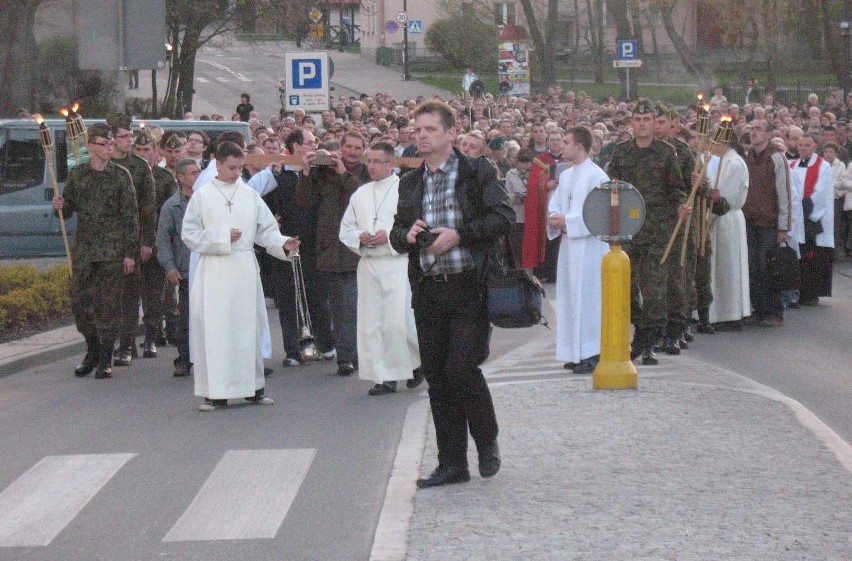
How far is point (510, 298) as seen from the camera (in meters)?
7.75

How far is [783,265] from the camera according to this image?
52.4 ft

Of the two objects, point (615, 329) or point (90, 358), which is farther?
point (90, 358)

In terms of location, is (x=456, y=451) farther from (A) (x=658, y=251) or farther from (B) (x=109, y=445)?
(A) (x=658, y=251)

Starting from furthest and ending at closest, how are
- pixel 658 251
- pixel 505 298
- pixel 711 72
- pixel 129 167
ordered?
pixel 711 72, pixel 129 167, pixel 658 251, pixel 505 298

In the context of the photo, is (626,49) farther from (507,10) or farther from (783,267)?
(507,10)

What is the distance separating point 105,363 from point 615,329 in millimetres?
4356

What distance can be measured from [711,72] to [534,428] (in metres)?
67.0

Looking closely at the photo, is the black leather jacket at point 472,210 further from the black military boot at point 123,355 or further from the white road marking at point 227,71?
the white road marking at point 227,71

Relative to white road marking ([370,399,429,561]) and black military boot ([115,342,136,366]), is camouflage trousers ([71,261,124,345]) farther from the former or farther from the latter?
white road marking ([370,399,429,561])

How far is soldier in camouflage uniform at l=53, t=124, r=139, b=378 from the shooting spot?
42.4 ft

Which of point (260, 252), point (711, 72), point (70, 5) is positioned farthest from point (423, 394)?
point (711, 72)

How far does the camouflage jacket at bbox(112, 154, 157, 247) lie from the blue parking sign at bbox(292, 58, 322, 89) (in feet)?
26.8

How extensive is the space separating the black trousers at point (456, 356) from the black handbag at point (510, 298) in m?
0.06

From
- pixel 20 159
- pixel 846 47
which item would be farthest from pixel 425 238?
pixel 846 47
